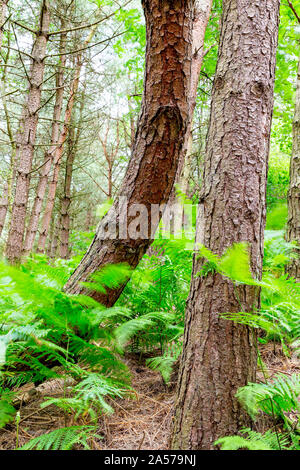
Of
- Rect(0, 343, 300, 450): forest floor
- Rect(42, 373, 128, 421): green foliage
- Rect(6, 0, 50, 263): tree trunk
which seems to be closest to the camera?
Rect(42, 373, 128, 421): green foliage

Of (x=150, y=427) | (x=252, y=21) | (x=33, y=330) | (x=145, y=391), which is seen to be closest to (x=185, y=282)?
(x=145, y=391)

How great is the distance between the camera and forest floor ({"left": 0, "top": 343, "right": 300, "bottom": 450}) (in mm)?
1429

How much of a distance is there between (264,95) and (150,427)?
6.38ft

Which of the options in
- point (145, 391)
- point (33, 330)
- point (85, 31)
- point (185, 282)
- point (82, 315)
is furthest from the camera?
point (85, 31)

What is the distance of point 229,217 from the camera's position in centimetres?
149

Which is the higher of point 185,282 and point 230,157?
point 230,157

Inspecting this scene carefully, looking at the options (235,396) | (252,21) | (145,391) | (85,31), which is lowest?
(145,391)

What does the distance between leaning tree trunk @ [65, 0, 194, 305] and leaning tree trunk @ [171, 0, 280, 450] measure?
9.9 inches

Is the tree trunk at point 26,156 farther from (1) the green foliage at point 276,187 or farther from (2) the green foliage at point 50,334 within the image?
(1) the green foliage at point 276,187

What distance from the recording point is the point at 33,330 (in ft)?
4.46

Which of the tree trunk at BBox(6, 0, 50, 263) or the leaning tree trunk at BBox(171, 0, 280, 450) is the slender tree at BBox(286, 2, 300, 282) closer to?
the leaning tree trunk at BBox(171, 0, 280, 450)

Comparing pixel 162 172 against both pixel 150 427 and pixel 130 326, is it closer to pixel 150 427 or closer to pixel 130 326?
pixel 130 326

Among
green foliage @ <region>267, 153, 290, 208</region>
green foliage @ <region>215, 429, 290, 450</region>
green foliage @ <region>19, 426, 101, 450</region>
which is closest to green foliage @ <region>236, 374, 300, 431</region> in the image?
green foliage @ <region>215, 429, 290, 450</region>

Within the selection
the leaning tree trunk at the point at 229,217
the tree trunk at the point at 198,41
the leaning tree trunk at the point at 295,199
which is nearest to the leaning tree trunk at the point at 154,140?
the leaning tree trunk at the point at 229,217
